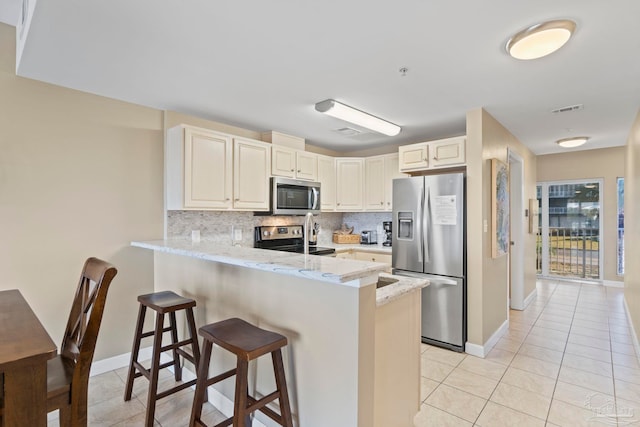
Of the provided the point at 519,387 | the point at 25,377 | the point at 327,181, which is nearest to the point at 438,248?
the point at 519,387

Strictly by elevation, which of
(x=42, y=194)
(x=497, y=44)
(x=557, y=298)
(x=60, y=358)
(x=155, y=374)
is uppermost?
(x=497, y=44)

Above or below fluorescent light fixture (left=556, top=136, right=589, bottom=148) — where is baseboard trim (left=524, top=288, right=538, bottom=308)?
below

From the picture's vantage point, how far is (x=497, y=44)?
6.30 ft

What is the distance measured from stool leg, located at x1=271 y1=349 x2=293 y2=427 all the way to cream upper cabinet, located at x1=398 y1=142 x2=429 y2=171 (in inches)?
109

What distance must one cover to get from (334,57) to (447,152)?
6.15 ft

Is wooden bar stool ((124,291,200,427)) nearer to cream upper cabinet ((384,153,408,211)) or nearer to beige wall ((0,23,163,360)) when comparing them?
beige wall ((0,23,163,360))

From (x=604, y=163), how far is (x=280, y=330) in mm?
6948

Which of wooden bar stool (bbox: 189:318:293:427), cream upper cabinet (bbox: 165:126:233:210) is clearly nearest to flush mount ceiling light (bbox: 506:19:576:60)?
wooden bar stool (bbox: 189:318:293:427)

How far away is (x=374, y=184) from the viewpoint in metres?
4.56

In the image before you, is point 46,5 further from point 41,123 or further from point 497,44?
point 497,44

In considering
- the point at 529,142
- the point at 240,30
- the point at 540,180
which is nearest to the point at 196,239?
the point at 240,30

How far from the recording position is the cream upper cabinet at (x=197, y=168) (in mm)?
2961

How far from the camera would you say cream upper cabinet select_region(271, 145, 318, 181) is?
→ 3795 millimetres

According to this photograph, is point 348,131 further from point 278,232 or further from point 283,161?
point 278,232
